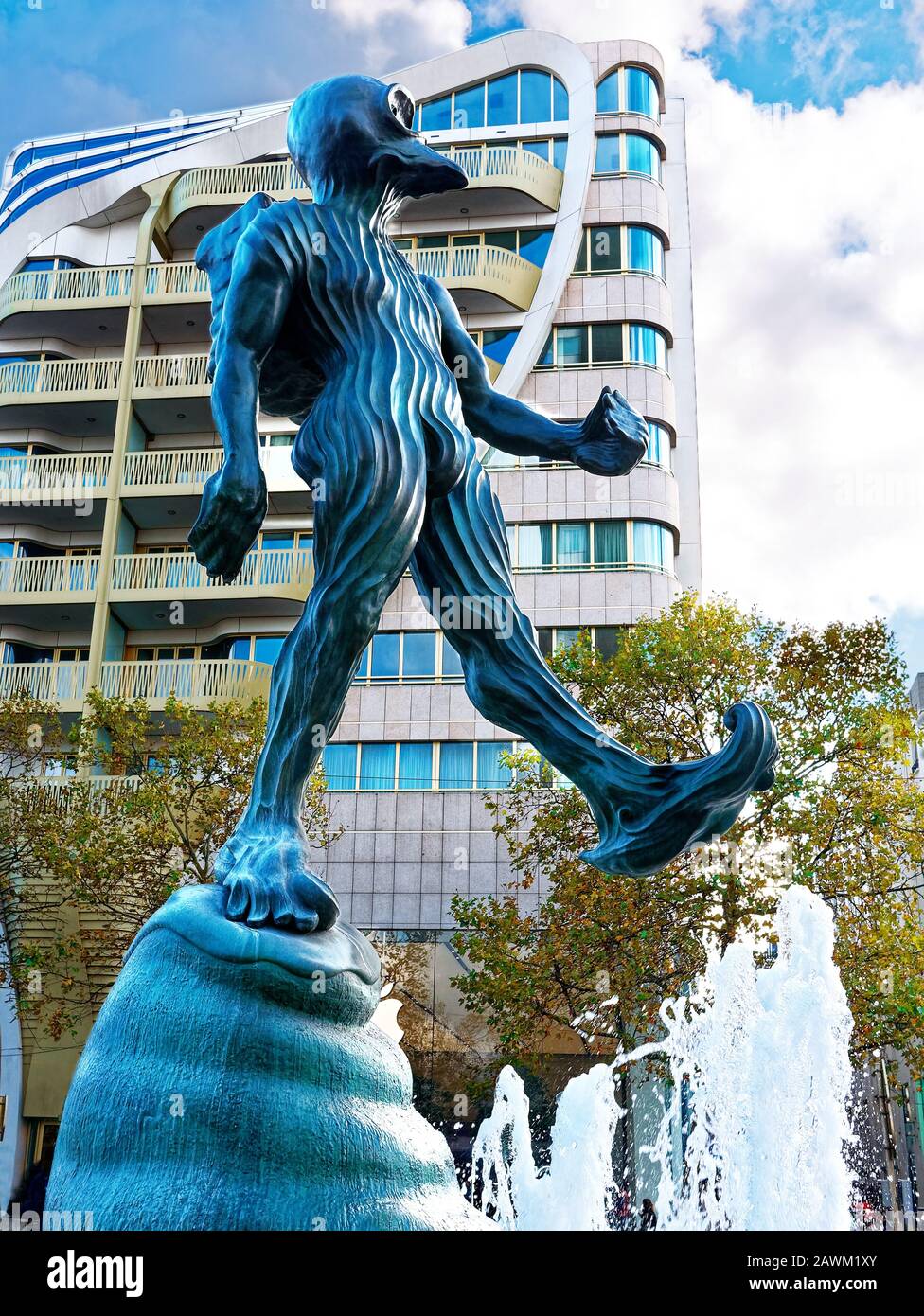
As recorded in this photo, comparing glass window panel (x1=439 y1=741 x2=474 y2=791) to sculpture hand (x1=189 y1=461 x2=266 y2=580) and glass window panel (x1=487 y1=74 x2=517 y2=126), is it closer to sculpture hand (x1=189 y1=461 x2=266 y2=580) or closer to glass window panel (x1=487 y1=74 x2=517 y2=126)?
glass window panel (x1=487 y1=74 x2=517 y2=126)

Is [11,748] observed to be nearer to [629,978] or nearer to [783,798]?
[629,978]

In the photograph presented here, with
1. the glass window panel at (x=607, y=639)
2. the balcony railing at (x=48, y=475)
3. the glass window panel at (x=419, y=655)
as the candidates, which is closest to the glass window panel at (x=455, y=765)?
the glass window panel at (x=419, y=655)

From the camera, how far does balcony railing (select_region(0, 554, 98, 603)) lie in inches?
1032

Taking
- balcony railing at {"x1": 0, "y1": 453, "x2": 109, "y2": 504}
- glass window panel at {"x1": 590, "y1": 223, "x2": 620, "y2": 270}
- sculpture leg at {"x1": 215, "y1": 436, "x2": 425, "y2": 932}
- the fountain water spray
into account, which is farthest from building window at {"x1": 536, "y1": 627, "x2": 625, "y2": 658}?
sculpture leg at {"x1": 215, "y1": 436, "x2": 425, "y2": 932}

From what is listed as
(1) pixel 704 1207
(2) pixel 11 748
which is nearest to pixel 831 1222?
(1) pixel 704 1207

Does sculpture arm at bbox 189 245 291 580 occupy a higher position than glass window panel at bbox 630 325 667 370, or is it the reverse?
glass window panel at bbox 630 325 667 370

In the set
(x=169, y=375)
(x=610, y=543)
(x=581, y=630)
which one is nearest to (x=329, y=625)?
(x=581, y=630)

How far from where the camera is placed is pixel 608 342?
27.6 m

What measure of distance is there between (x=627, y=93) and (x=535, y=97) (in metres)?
2.27

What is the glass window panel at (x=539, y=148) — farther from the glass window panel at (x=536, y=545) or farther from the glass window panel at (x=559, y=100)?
the glass window panel at (x=536, y=545)

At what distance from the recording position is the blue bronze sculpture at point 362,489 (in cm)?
366

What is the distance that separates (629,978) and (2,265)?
78.5 feet

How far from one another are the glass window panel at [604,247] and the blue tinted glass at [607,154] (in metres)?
1.56

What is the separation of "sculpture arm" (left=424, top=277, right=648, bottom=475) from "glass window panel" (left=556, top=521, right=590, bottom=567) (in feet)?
70.0
